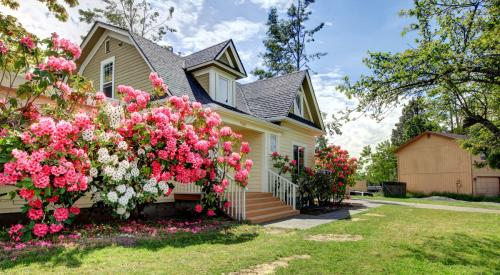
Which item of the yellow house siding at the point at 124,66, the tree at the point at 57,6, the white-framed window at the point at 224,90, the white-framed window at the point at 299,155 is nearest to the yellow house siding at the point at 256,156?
the white-framed window at the point at 224,90

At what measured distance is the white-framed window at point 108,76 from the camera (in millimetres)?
13234

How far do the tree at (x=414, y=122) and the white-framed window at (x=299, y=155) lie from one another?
5017mm

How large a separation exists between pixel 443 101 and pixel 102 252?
8.25m

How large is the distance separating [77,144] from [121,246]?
71.9 inches

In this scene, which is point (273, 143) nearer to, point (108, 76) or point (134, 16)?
point (108, 76)

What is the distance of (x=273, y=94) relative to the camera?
15.6 metres

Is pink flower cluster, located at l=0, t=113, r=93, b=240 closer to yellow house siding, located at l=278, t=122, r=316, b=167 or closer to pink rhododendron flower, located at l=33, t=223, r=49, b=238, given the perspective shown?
pink rhododendron flower, located at l=33, t=223, r=49, b=238

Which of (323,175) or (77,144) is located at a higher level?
(77,144)

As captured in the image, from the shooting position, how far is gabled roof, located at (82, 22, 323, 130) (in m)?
12.2

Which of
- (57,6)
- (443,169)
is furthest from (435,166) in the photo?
(57,6)

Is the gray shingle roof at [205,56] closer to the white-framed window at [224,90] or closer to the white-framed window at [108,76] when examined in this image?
the white-framed window at [224,90]

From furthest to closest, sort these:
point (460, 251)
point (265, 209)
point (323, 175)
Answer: point (323, 175)
point (265, 209)
point (460, 251)

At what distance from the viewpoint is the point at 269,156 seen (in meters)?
12.8

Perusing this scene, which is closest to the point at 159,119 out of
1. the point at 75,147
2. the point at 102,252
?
the point at 75,147
